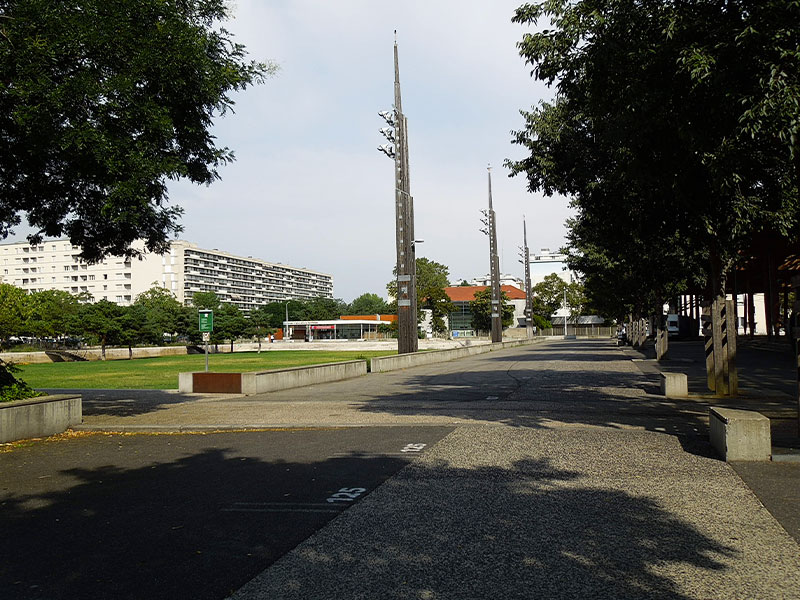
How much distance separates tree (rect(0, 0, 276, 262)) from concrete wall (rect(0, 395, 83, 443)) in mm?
3393

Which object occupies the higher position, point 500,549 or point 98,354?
point 500,549

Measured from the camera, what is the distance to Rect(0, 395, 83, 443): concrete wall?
10.8 metres

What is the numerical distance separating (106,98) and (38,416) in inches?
212

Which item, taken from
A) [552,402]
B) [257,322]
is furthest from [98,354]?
[552,402]

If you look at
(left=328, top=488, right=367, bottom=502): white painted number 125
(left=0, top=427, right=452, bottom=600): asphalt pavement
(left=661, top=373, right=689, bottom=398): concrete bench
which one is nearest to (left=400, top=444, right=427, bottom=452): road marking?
(left=0, top=427, right=452, bottom=600): asphalt pavement

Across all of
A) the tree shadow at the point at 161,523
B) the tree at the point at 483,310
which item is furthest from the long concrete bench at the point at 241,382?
the tree at the point at 483,310

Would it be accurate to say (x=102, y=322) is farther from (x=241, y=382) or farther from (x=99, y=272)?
(x=99, y=272)

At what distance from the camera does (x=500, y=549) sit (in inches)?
196

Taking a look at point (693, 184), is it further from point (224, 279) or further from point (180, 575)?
point (224, 279)

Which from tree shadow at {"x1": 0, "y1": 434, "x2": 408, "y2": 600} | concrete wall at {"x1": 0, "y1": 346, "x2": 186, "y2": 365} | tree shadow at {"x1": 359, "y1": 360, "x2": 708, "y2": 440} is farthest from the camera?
concrete wall at {"x1": 0, "y1": 346, "x2": 186, "y2": 365}

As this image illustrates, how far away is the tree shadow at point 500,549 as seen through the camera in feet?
13.9

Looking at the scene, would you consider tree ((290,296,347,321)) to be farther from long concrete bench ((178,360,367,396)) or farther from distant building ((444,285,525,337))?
long concrete bench ((178,360,367,396))

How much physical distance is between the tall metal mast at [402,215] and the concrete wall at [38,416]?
2082 cm

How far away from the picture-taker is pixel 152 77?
37.1 ft
